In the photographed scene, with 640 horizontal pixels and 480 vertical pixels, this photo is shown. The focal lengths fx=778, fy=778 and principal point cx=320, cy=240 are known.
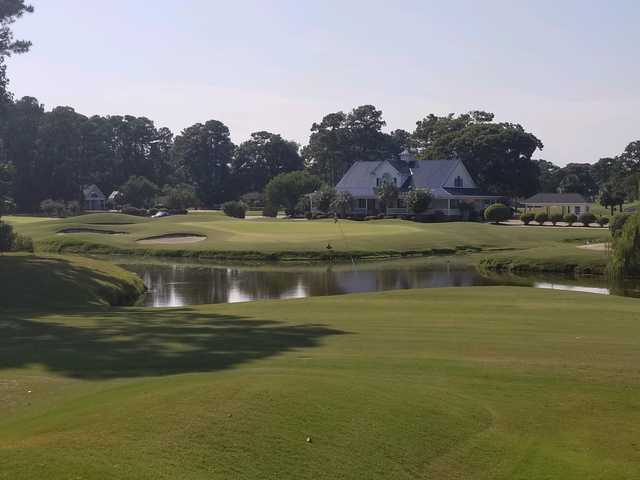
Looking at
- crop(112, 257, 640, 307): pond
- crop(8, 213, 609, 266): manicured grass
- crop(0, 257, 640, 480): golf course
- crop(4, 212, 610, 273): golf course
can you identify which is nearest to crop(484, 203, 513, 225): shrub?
crop(4, 212, 610, 273): golf course

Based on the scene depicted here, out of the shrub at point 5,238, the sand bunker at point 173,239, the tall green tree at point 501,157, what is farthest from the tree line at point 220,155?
the shrub at point 5,238

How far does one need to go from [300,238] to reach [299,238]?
0.10 meters

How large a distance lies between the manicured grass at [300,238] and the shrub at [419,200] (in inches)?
486

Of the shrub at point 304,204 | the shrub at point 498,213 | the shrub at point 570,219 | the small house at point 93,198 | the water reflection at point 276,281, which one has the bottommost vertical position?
the water reflection at point 276,281

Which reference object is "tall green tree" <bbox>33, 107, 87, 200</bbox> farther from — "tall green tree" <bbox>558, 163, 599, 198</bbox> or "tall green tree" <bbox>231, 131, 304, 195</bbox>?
"tall green tree" <bbox>558, 163, 599, 198</bbox>

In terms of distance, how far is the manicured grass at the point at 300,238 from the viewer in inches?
2761

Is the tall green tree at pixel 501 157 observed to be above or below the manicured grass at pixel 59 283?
above

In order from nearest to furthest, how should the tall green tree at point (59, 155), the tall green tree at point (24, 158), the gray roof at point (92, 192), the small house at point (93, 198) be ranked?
the tall green tree at point (24, 158) → the tall green tree at point (59, 155) → the gray roof at point (92, 192) → the small house at point (93, 198)

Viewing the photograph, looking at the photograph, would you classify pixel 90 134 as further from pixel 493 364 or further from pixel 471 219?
pixel 493 364

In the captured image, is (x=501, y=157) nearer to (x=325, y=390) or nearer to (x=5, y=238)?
(x=5, y=238)

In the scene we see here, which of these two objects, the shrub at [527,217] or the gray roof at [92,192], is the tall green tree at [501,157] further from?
the gray roof at [92,192]

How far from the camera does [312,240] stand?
73.9m

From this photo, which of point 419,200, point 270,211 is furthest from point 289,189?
point 419,200

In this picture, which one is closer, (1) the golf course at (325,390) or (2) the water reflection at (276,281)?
(1) the golf course at (325,390)
